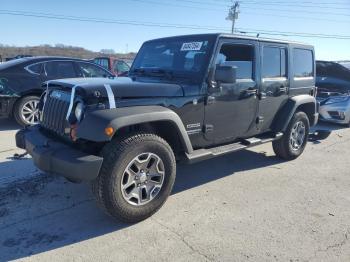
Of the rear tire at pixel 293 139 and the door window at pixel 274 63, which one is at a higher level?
the door window at pixel 274 63

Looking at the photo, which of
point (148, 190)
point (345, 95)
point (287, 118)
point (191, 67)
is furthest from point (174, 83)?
point (345, 95)

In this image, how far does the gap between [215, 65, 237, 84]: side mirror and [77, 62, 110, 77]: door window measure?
4928 millimetres

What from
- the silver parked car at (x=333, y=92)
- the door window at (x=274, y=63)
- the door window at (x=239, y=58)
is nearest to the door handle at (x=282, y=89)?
the door window at (x=274, y=63)

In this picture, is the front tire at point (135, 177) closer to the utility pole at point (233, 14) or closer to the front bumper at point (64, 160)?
the front bumper at point (64, 160)

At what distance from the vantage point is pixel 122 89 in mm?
3533

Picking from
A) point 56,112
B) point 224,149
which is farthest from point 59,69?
point 224,149

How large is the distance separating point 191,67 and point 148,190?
1.61 m

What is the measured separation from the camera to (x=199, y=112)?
4203 mm

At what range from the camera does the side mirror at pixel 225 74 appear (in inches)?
161

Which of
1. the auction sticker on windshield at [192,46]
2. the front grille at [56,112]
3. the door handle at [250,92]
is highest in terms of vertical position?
the auction sticker on windshield at [192,46]

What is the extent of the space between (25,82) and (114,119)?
5205 millimetres

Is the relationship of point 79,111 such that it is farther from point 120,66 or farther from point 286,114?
point 120,66

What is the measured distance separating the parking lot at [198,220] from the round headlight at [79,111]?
1.10m

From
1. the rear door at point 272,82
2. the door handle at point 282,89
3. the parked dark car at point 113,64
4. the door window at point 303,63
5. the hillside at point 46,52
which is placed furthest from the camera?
the hillside at point 46,52
